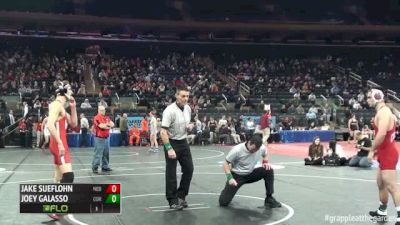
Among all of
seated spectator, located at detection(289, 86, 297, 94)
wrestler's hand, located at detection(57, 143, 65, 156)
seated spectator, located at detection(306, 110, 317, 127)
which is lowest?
wrestler's hand, located at detection(57, 143, 65, 156)

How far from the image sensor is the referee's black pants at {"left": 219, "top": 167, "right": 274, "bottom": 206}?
753 cm

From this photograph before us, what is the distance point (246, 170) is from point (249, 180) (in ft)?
0.62

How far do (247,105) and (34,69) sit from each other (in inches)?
487

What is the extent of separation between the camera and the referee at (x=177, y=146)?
7.34 meters

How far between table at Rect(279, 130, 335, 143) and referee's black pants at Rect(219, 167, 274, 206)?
55.1 ft

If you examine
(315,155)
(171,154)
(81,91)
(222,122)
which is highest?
(81,91)

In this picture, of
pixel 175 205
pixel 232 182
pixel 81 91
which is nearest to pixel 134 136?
pixel 81 91

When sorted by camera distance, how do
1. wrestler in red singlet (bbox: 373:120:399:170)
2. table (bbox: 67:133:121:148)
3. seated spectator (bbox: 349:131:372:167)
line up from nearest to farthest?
1. wrestler in red singlet (bbox: 373:120:399:170)
2. seated spectator (bbox: 349:131:372:167)
3. table (bbox: 67:133:121:148)

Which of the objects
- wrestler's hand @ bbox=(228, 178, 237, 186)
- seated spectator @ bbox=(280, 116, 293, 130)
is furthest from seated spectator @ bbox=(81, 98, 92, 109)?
wrestler's hand @ bbox=(228, 178, 237, 186)

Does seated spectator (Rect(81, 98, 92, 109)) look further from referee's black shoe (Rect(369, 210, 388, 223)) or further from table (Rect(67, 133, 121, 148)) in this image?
referee's black shoe (Rect(369, 210, 388, 223))

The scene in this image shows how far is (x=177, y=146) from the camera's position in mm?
7492

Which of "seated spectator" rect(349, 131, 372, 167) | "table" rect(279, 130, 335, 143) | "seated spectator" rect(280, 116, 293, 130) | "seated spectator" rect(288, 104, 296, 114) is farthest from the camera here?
"seated spectator" rect(288, 104, 296, 114)

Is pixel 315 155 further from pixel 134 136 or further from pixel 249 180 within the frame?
pixel 134 136

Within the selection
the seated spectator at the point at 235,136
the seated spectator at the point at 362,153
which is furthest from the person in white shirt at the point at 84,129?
the seated spectator at the point at 362,153
